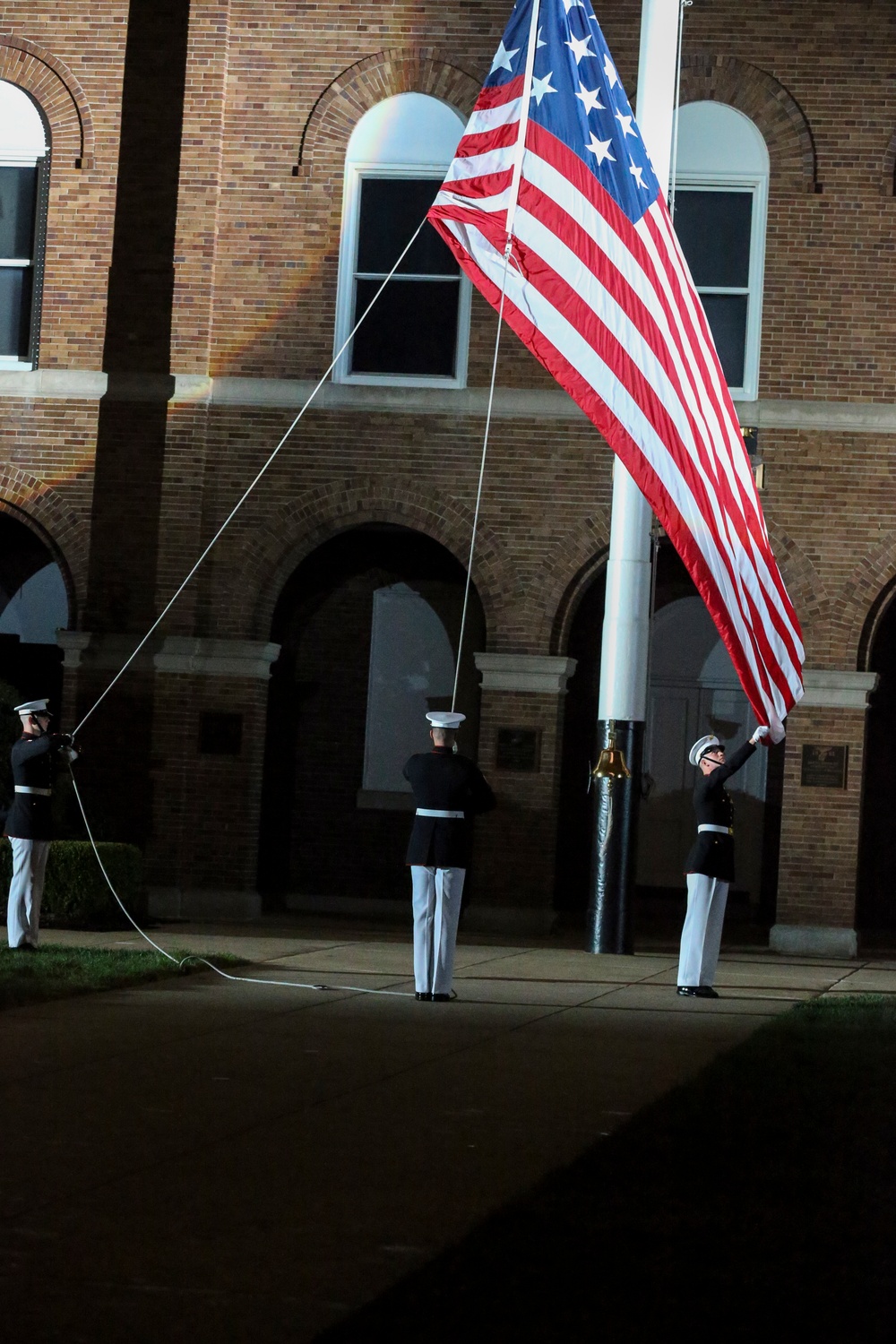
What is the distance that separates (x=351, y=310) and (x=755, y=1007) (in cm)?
944

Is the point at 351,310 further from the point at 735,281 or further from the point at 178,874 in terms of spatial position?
the point at 178,874

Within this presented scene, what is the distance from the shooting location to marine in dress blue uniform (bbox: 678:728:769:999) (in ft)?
41.0

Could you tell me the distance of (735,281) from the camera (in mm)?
18422

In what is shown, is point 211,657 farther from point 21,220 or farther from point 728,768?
point 728,768

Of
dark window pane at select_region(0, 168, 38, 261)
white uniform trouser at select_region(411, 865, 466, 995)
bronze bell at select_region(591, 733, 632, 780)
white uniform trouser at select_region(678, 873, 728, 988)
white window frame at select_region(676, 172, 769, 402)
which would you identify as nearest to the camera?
white uniform trouser at select_region(411, 865, 466, 995)

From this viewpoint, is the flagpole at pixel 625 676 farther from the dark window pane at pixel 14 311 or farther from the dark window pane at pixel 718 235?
the dark window pane at pixel 14 311

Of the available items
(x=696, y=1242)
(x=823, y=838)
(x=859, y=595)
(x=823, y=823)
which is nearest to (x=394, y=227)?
(x=859, y=595)

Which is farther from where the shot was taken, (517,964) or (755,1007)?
(517,964)

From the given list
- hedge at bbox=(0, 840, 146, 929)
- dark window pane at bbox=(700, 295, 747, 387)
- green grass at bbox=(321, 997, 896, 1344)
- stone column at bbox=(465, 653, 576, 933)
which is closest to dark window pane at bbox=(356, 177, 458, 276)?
dark window pane at bbox=(700, 295, 747, 387)

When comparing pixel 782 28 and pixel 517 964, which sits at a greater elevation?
pixel 782 28

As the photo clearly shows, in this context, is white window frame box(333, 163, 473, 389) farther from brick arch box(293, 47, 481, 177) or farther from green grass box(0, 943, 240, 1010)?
green grass box(0, 943, 240, 1010)

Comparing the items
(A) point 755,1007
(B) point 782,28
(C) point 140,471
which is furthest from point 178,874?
→ (B) point 782,28

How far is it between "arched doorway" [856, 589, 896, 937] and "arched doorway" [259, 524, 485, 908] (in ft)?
15.3

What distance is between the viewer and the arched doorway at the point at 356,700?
2088 cm
